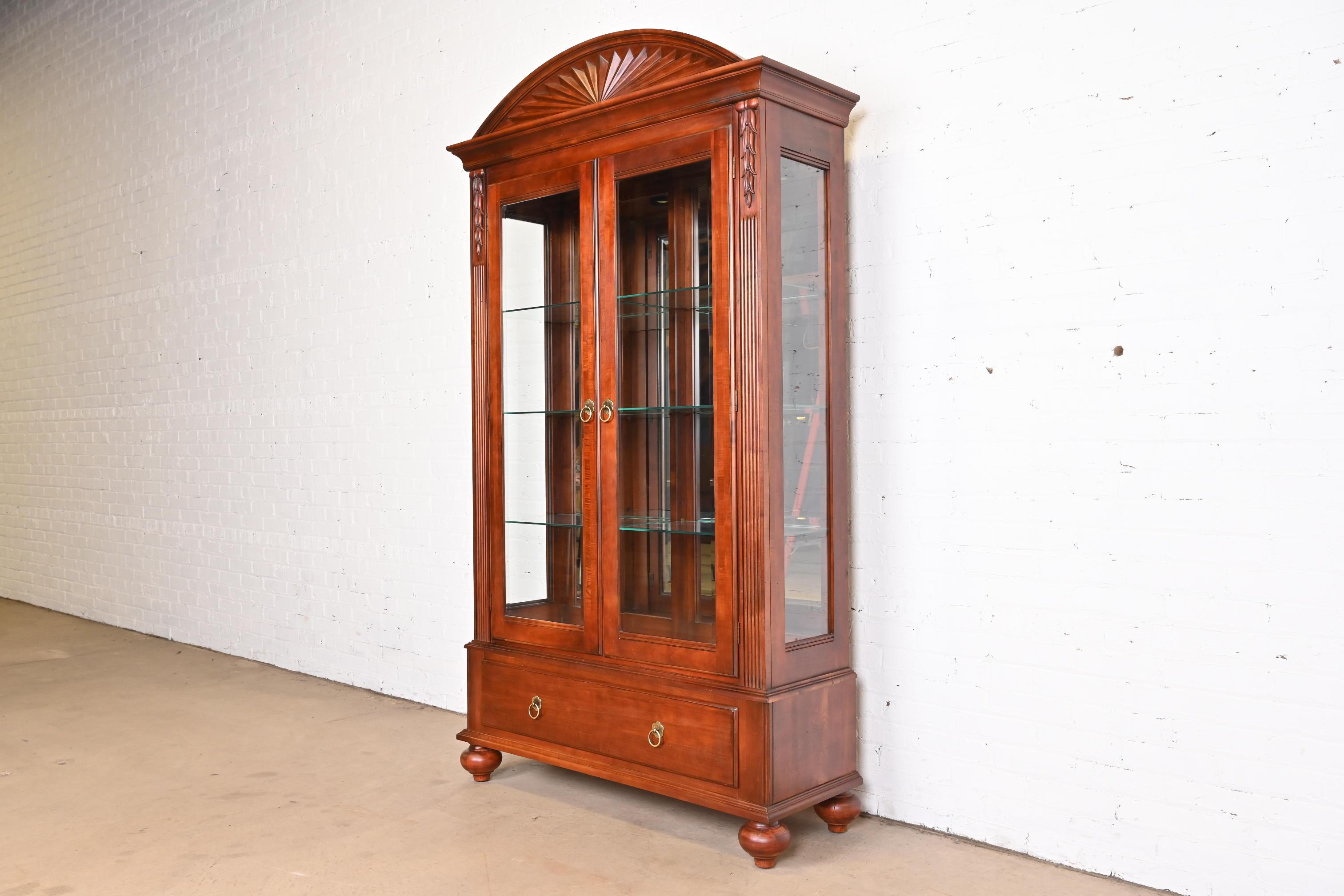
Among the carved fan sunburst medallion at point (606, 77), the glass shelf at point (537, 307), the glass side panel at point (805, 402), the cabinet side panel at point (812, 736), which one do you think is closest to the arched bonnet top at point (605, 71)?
the carved fan sunburst medallion at point (606, 77)

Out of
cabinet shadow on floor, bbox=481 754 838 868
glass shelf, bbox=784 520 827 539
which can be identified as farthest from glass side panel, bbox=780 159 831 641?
cabinet shadow on floor, bbox=481 754 838 868

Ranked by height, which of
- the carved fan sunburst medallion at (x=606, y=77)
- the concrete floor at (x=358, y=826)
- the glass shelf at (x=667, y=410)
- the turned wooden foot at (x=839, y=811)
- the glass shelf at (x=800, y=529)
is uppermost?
the carved fan sunburst medallion at (x=606, y=77)

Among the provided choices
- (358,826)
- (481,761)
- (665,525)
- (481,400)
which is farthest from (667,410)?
(358,826)

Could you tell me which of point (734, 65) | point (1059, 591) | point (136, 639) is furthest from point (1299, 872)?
point (136, 639)

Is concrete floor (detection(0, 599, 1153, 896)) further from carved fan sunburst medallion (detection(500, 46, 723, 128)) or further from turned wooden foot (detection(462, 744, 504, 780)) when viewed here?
carved fan sunburst medallion (detection(500, 46, 723, 128))

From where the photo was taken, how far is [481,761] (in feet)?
11.8

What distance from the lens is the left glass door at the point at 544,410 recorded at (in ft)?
10.8

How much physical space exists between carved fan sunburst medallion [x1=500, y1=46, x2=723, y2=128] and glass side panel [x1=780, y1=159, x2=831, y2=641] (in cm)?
47

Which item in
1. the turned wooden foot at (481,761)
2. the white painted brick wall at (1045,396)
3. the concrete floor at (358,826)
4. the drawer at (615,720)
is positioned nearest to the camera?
the white painted brick wall at (1045,396)

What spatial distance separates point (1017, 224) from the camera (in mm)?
2977

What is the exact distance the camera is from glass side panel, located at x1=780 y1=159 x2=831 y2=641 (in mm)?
2992

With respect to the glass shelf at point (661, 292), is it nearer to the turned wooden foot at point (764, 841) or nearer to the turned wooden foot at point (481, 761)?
the turned wooden foot at point (764, 841)

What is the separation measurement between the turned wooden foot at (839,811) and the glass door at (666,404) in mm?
557

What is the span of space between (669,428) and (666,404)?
0.07 metres
